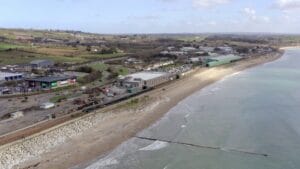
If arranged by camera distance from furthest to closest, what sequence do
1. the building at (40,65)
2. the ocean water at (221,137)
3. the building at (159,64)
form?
the building at (159,64) < the building at (40,65) < the ocean water at (221,137)

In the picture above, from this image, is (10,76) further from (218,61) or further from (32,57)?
(218,61)

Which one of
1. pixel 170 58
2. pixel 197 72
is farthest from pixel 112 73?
pixel 170 58

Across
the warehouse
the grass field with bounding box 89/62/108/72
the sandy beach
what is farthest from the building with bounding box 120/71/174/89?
the warehouse

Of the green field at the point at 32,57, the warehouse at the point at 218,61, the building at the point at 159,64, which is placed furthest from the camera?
the warehouse at the point at 218,61

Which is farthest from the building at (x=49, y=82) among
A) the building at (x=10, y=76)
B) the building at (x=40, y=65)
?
the building at (x=40, y=65)

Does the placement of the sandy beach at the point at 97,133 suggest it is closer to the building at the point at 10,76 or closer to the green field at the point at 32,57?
the building at the point at 10,76

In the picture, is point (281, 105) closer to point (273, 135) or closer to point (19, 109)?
point (273, 135)

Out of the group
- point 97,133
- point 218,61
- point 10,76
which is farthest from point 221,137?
point 218,61
